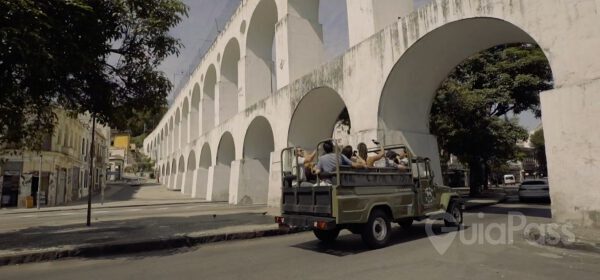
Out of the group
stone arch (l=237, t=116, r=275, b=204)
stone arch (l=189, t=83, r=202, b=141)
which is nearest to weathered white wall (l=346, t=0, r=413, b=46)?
stone arch (l=237, t=116, r=275, b=204)

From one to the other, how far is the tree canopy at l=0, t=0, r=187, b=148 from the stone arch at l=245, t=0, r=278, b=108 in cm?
1194

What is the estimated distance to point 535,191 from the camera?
Result: 17562 millimetres

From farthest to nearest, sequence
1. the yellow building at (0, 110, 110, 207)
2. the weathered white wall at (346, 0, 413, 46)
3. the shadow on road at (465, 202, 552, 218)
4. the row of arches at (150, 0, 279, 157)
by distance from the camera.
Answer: the yellow building at (0, 110, 110, 207), the row of arches at (150, 0, 279, 157), the weathered white wall at (346, 0, 413, 46), the shadow on road at (465, 202, 552, 218)

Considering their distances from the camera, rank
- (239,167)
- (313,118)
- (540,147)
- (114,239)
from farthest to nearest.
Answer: (540,147) < (239,167) < (313,118) < (114,239)

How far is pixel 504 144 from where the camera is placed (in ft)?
62.9

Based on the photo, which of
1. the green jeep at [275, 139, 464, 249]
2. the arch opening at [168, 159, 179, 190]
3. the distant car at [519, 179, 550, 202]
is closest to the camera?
the green jeep at [275, 139, 464, 249]

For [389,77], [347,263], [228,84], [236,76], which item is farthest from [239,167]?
[347,263]

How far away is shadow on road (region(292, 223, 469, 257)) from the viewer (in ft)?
22.4

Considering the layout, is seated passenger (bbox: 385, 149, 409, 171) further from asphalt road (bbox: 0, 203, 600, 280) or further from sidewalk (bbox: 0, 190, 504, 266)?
sidewalk (bbox: 0, 190, 504, 266)

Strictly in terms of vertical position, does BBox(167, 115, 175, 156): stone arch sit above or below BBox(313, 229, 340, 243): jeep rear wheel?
above

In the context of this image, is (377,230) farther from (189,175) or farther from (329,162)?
(189,175)

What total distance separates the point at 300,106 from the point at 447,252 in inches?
389

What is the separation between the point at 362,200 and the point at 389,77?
16.9 feet

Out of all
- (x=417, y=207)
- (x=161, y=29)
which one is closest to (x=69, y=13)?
(x=161, y=29)
